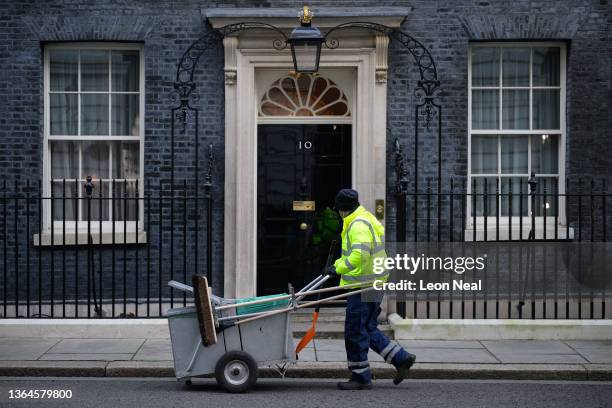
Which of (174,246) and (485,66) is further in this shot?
(485,66)

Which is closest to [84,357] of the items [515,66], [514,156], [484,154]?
[484,154]

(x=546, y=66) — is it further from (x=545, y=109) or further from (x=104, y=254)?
(x=104, y=254)

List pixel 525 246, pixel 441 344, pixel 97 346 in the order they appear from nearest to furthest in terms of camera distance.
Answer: pixel 97 346 < pixel 441 344 < pixel 525 246

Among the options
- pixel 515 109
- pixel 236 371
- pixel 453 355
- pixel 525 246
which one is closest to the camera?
pixel 236 371

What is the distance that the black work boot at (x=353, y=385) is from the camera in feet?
28.2

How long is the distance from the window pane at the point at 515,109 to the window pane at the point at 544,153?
25cm

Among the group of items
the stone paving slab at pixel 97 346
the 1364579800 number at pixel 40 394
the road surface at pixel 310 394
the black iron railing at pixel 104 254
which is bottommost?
the road surface at pixel 310 394

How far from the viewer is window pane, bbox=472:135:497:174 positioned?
12.5 metres

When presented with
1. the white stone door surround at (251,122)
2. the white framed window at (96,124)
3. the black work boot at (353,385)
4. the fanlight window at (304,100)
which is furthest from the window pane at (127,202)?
the black work boot at (353,385)

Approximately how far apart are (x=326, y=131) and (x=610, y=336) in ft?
13.7

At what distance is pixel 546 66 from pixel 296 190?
11.7ft

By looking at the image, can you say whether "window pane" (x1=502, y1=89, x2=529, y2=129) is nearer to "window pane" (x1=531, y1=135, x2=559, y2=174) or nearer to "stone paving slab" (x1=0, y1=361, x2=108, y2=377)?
"window pane" (x1=531, y1=135, x2=559, y2=174)

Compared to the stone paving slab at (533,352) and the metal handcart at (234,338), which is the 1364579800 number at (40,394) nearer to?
the metal handcart at (234,338)

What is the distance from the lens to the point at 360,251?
8.50 m
